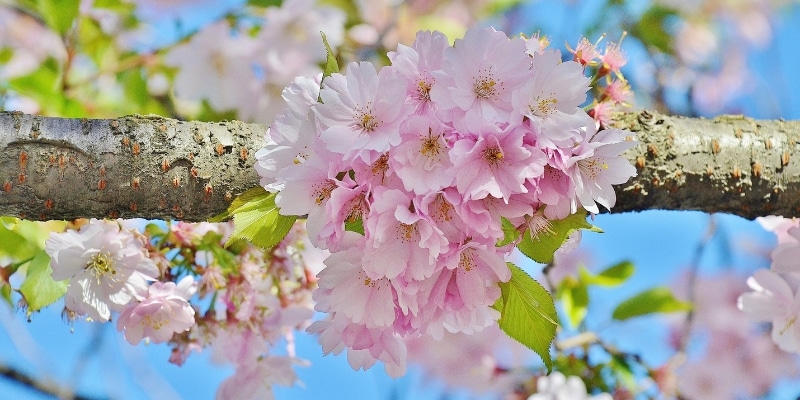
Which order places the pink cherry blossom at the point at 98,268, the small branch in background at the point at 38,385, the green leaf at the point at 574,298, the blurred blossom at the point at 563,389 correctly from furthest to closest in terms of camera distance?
1. the small branch in background at the point at 38,385
2. the green leaf at the point at 574,298
3. the blurred blossom at the point at 563,389
4. the pink cherry blossom at the point at 98,268

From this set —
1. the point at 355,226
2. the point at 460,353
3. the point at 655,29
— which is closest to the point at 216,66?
the point at 355,226

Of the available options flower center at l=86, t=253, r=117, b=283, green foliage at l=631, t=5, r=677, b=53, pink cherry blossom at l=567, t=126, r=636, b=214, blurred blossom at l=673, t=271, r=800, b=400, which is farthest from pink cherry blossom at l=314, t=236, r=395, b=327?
blurred blossom at l=673, t=271, r=800, b=400

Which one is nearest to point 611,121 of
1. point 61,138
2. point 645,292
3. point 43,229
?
point 61,138

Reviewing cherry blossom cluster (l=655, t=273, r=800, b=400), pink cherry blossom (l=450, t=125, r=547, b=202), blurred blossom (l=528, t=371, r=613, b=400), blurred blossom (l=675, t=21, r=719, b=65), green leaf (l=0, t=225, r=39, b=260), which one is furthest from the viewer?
blurred blossom (l=675, t=21, r=719, b=65)

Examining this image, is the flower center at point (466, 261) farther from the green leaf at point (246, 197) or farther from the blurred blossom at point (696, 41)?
the blurred blossom at point (696, 41)

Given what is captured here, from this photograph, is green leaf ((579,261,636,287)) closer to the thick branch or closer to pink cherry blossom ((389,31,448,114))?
the thick branch

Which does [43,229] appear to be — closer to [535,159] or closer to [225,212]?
[225,212]

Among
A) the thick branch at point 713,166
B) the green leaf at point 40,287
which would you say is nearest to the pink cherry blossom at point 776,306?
the thick branch at point 713,166
